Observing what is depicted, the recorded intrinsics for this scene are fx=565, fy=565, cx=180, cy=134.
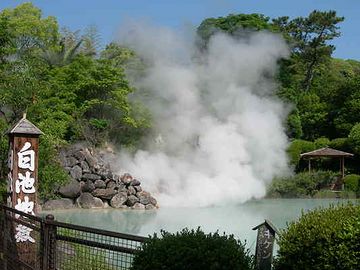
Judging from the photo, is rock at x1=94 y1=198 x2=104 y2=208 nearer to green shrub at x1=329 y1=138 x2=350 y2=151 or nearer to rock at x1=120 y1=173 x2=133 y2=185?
rock at x1=120 y1=173 x2=133 y2=185

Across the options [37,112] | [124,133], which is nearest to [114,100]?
[124,133]

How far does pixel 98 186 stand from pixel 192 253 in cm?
1616

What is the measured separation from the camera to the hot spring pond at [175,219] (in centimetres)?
1291

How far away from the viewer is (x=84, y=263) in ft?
16.2

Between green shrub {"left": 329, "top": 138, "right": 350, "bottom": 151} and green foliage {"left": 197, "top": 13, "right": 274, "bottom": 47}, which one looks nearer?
green shrub {"left": 329, "top": 138, "right": 350, "bottom": 151}

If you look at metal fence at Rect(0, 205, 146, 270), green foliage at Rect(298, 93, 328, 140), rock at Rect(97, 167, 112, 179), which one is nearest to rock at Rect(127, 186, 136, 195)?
rock at Rect(97, 167, 112, 179)

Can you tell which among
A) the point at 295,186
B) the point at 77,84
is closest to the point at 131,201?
the point at 77,84

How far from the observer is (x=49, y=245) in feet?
14.0

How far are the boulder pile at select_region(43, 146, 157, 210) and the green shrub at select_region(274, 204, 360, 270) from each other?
49.9 feet

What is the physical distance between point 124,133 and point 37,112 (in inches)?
543

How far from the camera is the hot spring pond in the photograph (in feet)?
42.3

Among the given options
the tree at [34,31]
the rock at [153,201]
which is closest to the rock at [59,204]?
the rock at [153,201]

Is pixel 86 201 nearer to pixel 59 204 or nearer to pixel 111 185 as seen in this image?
pixel 59 204

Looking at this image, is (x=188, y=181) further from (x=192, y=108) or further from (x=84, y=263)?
(x=84, y=263)
